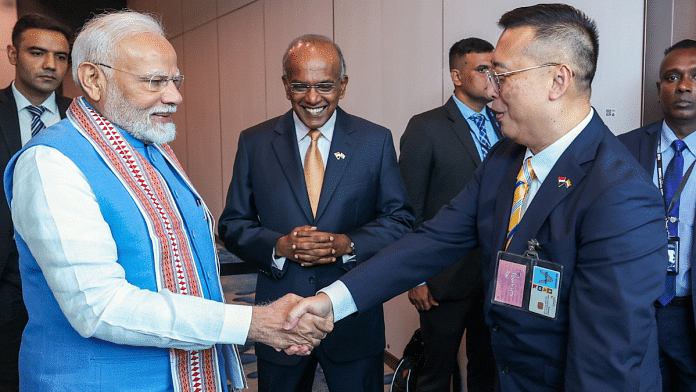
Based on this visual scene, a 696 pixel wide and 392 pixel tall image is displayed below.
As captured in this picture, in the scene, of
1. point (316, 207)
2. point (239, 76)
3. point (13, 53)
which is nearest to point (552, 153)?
point (316, 207)

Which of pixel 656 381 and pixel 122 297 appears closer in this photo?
pixel 122 297

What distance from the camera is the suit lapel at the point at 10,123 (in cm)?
301

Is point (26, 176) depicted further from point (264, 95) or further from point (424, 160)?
point (264, 95)

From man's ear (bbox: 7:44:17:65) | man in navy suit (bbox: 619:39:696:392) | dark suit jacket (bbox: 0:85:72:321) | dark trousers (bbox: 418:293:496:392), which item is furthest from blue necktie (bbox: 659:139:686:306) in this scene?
man's ear (bbox: 7:44:17:65)

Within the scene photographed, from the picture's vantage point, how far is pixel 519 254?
1621mm

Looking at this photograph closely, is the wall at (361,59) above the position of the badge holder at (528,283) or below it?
above

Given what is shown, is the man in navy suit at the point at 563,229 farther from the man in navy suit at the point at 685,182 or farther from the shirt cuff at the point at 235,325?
the man in navy suit at the point at 685,182

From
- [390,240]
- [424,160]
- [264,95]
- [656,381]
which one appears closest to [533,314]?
[656,381]

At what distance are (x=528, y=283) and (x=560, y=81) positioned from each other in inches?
23.0

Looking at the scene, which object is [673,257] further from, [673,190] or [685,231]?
[673,190]

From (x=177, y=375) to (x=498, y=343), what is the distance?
918 mm

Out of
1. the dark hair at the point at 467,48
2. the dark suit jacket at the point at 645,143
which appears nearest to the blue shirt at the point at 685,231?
the dark suit jacket at the point at 645,143

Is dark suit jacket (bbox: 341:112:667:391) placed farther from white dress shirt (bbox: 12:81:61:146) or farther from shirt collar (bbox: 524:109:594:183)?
white dress shirt (bbox: 12:81:61:146)

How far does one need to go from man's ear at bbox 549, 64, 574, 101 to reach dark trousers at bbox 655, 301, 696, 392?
119 cm
